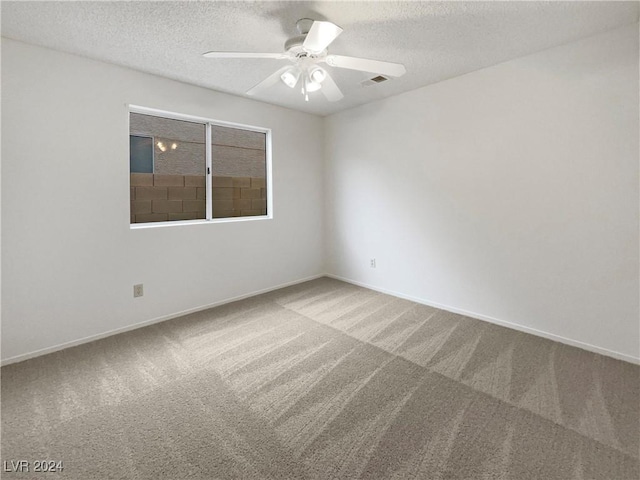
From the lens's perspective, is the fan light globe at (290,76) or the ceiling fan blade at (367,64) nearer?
the ceiling fan blade at (367,64)

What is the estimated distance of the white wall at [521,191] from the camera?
7.58ft

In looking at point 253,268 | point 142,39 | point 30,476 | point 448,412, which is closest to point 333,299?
point 253,268

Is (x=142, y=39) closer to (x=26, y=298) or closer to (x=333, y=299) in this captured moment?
(x=26, y=298)

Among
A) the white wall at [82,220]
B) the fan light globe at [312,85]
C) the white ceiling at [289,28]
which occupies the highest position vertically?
the white ceiling at [289,28]

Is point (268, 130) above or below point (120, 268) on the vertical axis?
above

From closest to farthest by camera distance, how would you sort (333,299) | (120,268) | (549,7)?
(549,7) → (120,268) → (333,299)

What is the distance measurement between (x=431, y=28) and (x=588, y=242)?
2.07 m

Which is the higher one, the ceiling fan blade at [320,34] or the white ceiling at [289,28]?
the white ceiling at [289,28]

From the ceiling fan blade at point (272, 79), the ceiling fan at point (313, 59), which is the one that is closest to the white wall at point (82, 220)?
the ceiling fan blade at point (272, 79)

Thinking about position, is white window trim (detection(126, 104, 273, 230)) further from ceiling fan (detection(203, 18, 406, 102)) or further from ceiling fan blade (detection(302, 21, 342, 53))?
ceiling fan blade (detection(302, 21, 342, 53))

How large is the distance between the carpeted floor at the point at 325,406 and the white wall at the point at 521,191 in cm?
42

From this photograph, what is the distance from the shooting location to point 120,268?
286 centimetres

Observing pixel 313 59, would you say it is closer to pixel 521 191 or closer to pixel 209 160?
pixel 209 160

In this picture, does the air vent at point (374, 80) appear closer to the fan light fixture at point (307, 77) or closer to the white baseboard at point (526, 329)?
the fan light fixture at point (307, 77)
